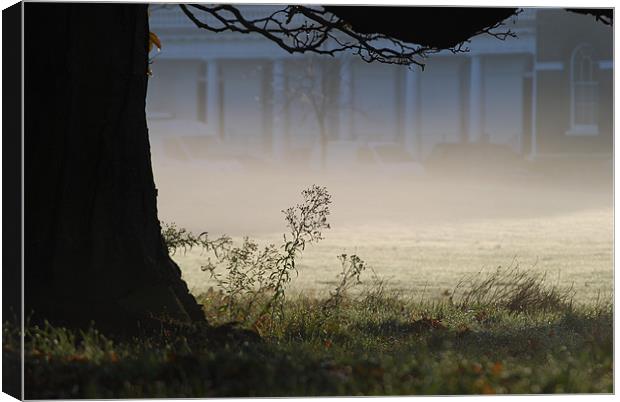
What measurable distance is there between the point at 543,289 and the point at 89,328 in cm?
356

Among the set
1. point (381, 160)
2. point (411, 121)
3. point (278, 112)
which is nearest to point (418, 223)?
point (381, 160)

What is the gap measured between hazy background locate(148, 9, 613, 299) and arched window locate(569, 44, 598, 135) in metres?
0.10

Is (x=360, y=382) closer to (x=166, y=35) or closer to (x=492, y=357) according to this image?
(x=492, y=357)

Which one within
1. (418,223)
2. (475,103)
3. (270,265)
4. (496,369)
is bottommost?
(496,369)

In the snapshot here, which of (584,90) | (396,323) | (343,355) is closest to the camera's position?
(343,355)

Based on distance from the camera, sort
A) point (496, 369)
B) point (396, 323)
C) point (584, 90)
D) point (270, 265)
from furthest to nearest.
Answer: point (584, 90)
point (396, 323)
point (270, 265)
point (496, 369)

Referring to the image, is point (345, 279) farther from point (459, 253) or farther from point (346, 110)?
point (346, 110)

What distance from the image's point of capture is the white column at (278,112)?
384 inches

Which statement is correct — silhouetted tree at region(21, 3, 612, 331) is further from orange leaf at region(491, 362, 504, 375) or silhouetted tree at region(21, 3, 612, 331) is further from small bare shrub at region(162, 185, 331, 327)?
orange leaf at region(491, 362, 504, 375)

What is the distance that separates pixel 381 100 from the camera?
9.76 metres

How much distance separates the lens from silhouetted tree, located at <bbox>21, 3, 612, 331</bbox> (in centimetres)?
806

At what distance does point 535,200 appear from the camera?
33.8ft

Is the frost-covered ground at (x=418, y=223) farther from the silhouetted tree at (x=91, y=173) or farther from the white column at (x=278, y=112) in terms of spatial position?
the silhouetted tree at (x=91, y=173)

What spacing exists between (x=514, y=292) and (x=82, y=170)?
348 centimetres
